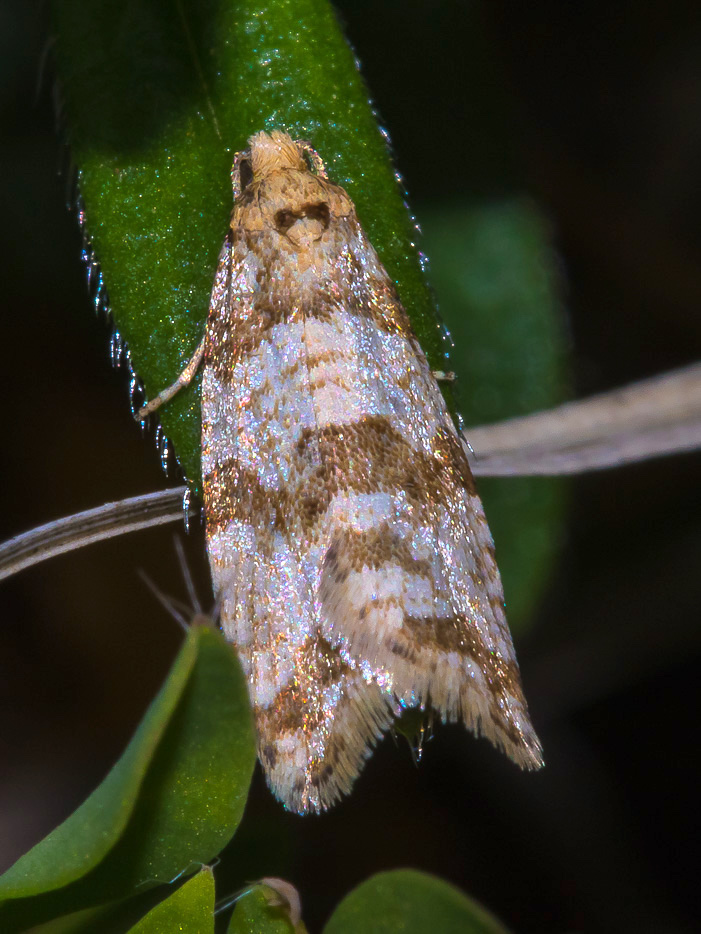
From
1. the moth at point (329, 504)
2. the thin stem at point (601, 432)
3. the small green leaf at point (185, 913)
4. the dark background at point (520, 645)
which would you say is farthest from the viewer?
the dark background at point (520, 645)

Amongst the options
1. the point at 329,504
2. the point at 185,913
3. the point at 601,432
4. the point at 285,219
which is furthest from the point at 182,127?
the point at 185,913

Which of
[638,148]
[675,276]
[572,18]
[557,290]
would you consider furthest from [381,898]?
[572,18]

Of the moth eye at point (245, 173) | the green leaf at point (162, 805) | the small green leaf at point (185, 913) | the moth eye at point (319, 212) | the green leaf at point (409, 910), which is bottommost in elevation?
the green leaf at point (409, 910)

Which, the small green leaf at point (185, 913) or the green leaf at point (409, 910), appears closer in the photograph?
the green leaf at point (409, 910)

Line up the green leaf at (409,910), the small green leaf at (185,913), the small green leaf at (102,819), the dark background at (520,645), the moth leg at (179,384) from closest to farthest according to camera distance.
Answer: the small green leaf at (102,819) → the green leaf at (409,910) → the small green leaf at (185,913) → the moth leg at (179,384) → the dark background at (520,645)

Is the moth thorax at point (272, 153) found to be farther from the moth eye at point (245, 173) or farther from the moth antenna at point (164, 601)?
the moth antenna at point (164, 601)

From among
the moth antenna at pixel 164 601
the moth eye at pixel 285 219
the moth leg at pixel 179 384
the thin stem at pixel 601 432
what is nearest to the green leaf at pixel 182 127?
the moth leg at pixel 179 384
